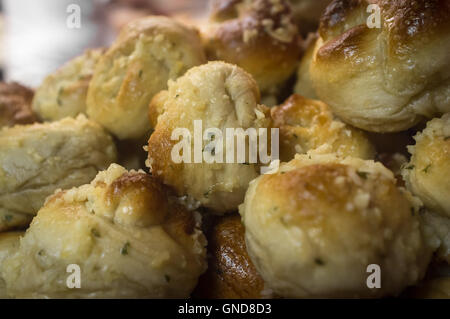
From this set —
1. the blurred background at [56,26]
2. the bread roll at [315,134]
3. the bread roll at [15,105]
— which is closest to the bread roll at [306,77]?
the bread roll at [315,134]

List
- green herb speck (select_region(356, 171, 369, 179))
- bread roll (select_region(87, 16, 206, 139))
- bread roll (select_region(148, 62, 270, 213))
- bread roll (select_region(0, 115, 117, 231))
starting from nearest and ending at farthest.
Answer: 1. green herb speck (select_region(356, 171, 369, 179))
2. bread roll (select_region(148, 62, 270, 213))
3. bread roll (select_region(0, 115, 117, 231))
4. bread roll (select_region(87, 16, 206, 139))

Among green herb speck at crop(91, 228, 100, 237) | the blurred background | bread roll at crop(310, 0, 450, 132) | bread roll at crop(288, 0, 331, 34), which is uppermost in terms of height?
the blurred background

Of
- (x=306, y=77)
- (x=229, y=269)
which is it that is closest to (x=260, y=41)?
(x=306, y=77)

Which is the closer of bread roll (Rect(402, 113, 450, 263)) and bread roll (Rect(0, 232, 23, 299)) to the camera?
bread roll (Rect(402, 113, 450, 263))

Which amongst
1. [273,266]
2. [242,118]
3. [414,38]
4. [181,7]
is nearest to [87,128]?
[242,118]

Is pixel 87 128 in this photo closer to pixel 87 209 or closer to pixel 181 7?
pixel 87 209

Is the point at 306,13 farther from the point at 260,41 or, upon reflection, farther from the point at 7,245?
the point at 7,245

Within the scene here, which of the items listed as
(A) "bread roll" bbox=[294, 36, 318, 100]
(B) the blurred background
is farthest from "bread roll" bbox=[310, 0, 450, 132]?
(B) the blurred background

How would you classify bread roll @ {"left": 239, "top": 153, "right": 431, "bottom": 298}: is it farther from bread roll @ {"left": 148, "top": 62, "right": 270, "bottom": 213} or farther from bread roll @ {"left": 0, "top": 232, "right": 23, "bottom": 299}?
bread roll @ {"left": 0, "top": 232, "right": 23, "bottom": 299}
